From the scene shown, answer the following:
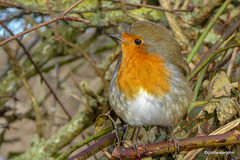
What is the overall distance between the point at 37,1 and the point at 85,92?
1.05 metres

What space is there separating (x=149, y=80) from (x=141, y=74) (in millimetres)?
66

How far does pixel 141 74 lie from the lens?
2.00 meters

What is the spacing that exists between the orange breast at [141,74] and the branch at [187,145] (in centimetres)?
42

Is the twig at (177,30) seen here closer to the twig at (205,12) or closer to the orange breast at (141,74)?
the twig at (205,12)

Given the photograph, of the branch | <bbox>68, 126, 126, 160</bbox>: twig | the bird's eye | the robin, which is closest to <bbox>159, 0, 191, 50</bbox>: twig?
the robin

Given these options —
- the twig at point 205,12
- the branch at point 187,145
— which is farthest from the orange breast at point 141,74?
the twig at point 205,12

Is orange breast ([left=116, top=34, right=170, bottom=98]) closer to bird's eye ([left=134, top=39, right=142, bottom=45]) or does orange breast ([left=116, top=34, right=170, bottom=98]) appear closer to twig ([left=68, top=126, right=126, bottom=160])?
bird's eye ([left=134, top=39, right=142, bottom=45])

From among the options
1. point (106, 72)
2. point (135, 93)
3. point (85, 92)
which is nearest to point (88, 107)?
point (85, 92)

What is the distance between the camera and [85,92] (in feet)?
9.59

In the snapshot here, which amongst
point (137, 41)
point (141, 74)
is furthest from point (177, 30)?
point (141, 74)

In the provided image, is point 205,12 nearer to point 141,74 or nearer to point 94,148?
point 141,74

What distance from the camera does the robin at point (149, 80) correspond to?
1.96 m

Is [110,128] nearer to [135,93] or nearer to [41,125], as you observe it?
[135,93]

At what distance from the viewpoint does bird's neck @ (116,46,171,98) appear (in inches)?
77.1
